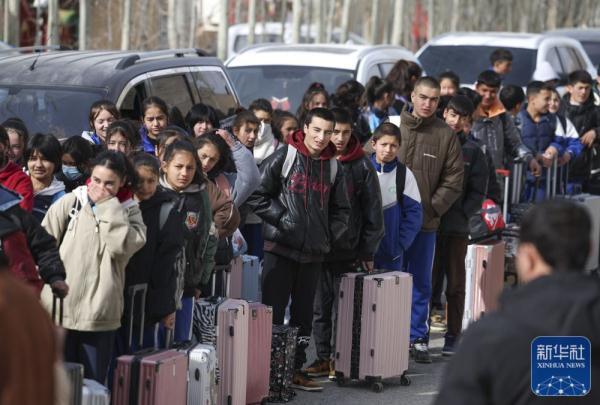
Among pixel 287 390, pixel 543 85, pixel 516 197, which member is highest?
pixel 543 85

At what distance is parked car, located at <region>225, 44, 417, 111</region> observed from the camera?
15.5 meters

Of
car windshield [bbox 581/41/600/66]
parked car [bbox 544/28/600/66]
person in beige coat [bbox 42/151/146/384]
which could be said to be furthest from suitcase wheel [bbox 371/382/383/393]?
car windshield [bbox 581/41/600/66]

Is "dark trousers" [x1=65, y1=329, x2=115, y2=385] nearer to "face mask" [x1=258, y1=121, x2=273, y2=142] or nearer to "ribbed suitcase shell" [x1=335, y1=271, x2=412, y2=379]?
"ribbed suitcase shell" [x1=335, y1=271, x2=412, y2=379]

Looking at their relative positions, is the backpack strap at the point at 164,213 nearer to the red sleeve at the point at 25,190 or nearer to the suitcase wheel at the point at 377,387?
the red sleeve at the point at 25,190

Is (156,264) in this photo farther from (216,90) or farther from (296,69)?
(296,69)

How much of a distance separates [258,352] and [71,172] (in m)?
1.47

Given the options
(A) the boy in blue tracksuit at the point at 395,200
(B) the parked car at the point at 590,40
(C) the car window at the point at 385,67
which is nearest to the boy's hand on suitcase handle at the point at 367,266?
(A) the boy in blue tracksuit at the point at 395,200

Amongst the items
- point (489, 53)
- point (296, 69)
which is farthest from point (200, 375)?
point (489, 53)

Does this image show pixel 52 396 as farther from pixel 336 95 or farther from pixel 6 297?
pixel 336 95

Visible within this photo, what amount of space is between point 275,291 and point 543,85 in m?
5.26

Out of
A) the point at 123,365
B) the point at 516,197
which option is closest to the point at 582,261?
the point at 123,365

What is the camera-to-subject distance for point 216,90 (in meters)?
12.5

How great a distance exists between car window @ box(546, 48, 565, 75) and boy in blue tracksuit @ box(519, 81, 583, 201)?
5.75 meters

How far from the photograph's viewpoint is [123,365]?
7270 mm
